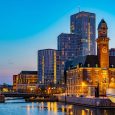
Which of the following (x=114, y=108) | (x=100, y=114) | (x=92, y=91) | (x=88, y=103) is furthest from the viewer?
(x=92, y=91)

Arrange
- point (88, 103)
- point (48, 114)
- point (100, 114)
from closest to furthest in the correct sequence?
point (100, 114), point (48, 114), point (88, 103)

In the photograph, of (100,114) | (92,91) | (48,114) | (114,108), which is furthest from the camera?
(92,91)

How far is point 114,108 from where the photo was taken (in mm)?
142500

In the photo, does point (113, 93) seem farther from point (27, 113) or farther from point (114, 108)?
point (27, 113)

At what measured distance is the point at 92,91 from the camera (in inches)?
7131

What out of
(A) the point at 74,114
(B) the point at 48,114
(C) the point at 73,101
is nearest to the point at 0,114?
(B) the point at 48,114

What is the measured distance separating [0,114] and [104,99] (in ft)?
126

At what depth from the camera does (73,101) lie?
606ft

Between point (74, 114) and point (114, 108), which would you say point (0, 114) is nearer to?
point (74, 114)

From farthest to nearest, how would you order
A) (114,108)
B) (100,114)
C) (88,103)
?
(88,103) < (114,108) < (100,114)

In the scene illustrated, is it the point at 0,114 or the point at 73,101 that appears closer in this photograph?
the point at 0,114

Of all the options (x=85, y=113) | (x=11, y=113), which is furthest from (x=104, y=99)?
(x=11, y=113)

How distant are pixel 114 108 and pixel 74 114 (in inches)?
952

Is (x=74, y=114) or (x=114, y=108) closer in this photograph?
(x=74, y=114)
